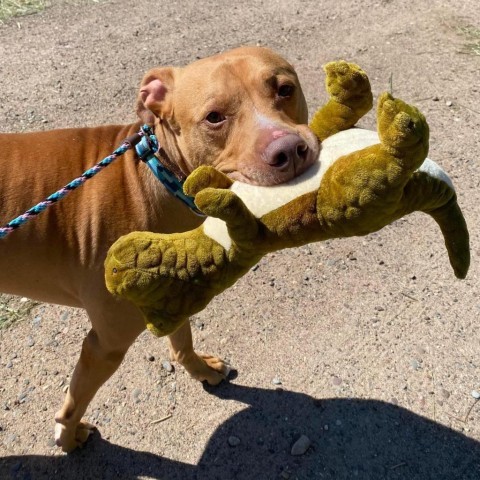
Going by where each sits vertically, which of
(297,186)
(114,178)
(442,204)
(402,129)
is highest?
(402,129)

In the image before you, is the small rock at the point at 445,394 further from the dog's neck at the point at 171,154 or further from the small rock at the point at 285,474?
the dog's neck at the point at 171,154

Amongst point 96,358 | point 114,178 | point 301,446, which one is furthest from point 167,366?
point 114,178

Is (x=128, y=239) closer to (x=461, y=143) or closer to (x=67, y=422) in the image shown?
(x=67, y=422)

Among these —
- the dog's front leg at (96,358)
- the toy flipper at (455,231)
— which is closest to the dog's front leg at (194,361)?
the dog's front leg at (96,358)

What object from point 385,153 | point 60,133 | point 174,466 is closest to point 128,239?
point 385,153

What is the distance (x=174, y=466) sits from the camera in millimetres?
3189

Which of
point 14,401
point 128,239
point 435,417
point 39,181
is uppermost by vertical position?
point 128,239

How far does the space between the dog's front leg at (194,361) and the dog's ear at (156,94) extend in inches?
51.7

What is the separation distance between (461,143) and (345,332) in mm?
2438

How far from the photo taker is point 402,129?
1.59 m

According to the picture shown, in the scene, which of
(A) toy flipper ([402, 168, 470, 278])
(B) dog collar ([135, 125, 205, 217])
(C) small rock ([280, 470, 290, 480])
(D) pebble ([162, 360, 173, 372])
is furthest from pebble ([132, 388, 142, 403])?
(A) toy flipper ([402, 168, 470, 278])

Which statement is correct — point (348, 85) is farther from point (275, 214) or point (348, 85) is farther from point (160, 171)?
point (160, 171)

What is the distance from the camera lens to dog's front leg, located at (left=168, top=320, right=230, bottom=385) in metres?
3.31

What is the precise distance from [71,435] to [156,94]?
2038mm
